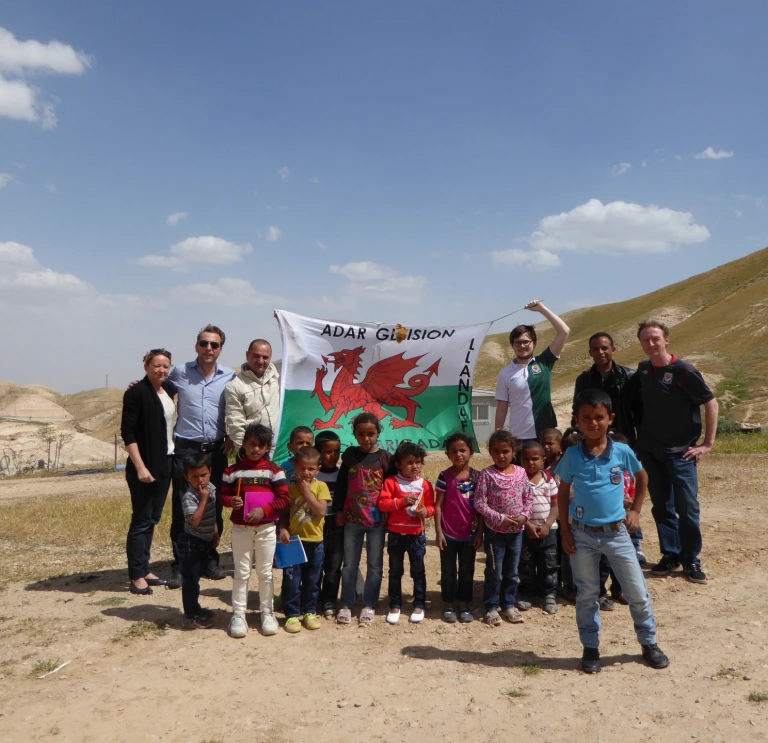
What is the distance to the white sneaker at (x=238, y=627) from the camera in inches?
187

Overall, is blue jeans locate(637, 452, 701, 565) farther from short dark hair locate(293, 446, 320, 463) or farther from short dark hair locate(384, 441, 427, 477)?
short dark hair locate(293, 446, 320, 463)

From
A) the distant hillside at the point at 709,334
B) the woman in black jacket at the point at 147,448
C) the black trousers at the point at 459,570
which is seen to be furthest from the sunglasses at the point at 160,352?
the distant hillside at the point at 709,334

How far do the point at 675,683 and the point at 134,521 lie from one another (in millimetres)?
4852

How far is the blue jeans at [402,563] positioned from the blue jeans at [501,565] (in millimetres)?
536

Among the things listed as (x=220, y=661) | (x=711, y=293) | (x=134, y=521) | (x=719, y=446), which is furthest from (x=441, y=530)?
(x=711, y=293)

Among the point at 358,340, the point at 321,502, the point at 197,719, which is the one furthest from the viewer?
the point at 358,340

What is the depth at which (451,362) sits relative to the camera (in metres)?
7.08

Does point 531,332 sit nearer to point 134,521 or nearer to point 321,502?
point 321,502

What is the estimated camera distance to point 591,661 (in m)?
3.95

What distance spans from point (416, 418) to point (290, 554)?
2.41m

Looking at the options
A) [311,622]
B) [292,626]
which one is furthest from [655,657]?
[292,626]

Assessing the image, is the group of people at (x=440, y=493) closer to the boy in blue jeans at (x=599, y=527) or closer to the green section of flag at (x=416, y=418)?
the boy in blue jeans at (x=599, y=527)

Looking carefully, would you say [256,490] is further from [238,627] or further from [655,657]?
[655,657]

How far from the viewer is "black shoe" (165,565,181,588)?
6117mm
